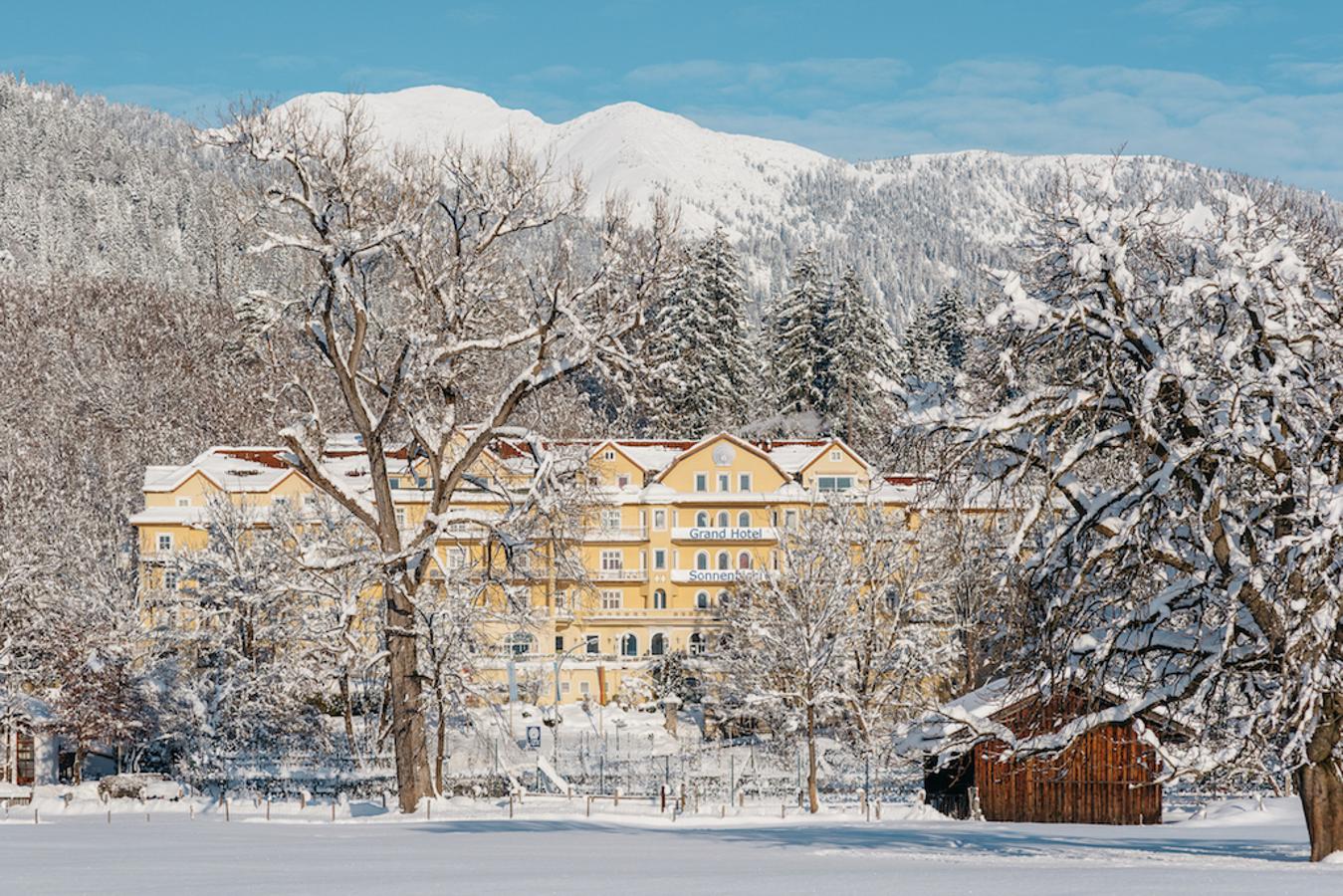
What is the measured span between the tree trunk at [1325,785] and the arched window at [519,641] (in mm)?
52431

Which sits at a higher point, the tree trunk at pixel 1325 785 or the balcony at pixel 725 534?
the balcony at pixel 725 534

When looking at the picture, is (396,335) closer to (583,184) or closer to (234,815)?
(583,184)

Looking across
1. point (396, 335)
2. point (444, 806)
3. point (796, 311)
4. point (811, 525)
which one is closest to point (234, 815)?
point (444, 806)

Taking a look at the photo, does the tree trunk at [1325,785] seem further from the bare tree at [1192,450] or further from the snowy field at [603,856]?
the snowy field at [603,856]

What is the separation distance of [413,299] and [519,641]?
4355 cm

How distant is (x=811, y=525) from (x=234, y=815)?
32.5 m

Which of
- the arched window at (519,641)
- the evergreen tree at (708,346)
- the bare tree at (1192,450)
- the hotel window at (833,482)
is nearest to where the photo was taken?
the bare tree at (1192,450)

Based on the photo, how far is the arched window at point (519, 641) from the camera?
67812 mm

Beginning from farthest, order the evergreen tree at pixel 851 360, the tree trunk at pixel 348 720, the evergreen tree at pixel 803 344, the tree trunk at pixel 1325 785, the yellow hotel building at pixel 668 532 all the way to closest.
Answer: the evergreen tree at pixel 803 344
the evergreen tree at pixel 851 360
the yellow hotel building at pixel 668 532
the tree trunk at pixel 348 720
the tree trunk at pixel 1325 785

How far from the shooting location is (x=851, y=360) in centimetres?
9244

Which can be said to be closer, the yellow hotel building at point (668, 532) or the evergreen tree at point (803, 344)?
the yellow hotel building at point (668, 532)

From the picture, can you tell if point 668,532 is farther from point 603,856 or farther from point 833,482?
point 603,856

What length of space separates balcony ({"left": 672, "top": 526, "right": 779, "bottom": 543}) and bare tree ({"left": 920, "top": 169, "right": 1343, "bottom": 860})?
53.9 meters

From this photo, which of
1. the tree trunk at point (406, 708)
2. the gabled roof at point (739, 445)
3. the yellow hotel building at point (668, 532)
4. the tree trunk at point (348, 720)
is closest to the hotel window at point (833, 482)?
the yellow hotel building at point (668, 532)
